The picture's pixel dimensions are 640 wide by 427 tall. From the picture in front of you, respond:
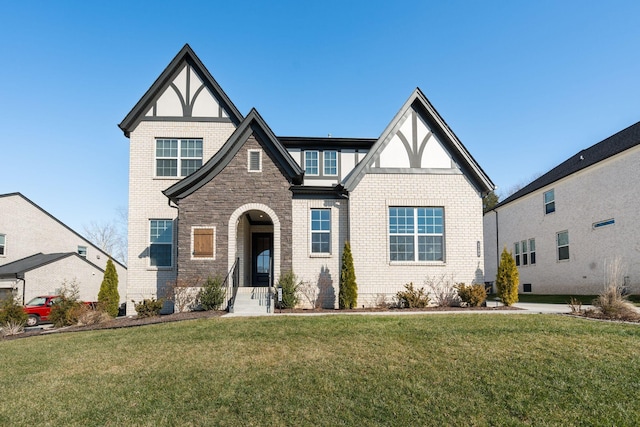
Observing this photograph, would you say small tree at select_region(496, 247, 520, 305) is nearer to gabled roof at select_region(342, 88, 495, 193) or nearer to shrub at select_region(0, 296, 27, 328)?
gabled roof at select_region(342, 88, 495, 193)

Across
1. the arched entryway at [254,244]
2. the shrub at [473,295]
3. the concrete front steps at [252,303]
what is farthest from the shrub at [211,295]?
the shrub at [473,295]

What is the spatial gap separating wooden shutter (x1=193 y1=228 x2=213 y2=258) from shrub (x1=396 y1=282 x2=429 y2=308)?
6995 millimetres

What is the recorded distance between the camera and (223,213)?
15539 mm

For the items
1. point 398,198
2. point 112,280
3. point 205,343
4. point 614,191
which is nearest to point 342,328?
point 205,343

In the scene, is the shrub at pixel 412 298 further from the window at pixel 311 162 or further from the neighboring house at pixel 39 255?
the neighboring house at pixel 39 255

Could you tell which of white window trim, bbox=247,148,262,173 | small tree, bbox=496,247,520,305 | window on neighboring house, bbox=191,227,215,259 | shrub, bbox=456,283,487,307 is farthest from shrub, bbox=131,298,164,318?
small tree, bbox=496,247,520,305

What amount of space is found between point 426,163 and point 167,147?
1100 cm

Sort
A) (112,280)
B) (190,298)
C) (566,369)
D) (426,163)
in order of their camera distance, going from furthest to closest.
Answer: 1. (112,280)
2. (426,163)
3. (190,298)
4. (566,369)

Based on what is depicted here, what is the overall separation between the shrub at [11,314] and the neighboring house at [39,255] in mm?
9615

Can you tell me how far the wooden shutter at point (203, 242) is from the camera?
15.2m

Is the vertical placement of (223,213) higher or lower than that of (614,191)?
lower

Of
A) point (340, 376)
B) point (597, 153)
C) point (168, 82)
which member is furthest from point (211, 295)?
point (597, 153)

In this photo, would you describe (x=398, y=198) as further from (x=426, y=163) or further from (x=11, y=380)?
(x=11, y=380)

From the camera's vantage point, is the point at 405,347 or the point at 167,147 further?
the point at 167,147
